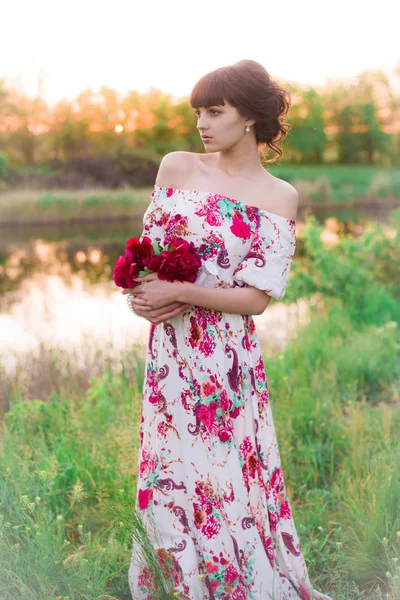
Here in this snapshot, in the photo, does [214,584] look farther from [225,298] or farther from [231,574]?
[225,298]

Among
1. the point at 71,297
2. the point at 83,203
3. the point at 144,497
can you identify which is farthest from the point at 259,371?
the point at 83,203

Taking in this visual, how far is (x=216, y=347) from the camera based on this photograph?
94.7 inches

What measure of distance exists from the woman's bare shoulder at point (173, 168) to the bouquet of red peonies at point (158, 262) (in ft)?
0.78

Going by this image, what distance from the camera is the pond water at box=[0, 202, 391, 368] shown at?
8.07m

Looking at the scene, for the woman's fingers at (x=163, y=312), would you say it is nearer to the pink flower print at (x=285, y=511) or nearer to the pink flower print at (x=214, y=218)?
the pink flower print at (x=214, y=218)

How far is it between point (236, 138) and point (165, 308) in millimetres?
637

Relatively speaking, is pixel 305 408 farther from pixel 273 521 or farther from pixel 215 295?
pixel 215 295

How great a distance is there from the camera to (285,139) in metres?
2.70

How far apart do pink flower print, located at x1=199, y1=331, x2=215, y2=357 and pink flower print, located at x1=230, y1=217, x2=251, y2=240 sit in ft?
1.17

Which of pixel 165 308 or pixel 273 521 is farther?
pixel 273 521

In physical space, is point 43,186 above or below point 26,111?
below

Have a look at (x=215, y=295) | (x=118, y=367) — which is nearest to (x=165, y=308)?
(x=215, y=295)

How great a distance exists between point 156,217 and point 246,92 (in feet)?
1.71

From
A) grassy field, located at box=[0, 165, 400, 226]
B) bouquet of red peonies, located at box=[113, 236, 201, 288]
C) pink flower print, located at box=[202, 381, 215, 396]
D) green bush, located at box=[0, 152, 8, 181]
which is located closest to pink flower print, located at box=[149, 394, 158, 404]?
pink flower print, located at box=[202, 381, 215, 396]
